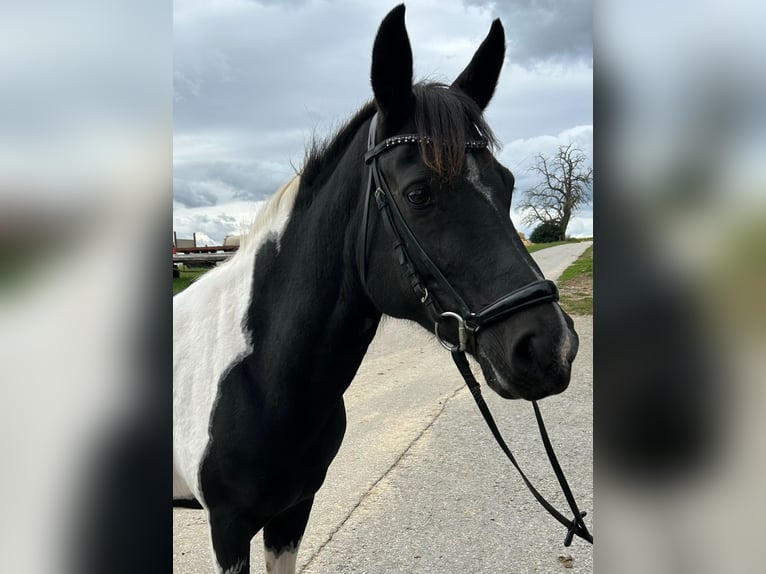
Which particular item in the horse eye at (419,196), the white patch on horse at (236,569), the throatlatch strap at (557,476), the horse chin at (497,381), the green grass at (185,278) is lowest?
the white patch on horse at (236,569)

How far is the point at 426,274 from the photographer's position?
1.47m

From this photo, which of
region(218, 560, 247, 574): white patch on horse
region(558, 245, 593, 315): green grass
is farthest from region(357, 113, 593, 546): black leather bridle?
region(558, 245, 593, 315): green grass

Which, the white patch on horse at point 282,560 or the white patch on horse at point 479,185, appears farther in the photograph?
the white patch on horse at point 282,560

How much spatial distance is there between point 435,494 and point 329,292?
2.69 m

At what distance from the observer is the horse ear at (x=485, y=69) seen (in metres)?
1.76

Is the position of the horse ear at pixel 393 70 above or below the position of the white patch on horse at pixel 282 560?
above

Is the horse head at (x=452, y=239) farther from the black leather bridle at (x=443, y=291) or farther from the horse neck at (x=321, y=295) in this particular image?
the horse neck at (x=321, y=295)

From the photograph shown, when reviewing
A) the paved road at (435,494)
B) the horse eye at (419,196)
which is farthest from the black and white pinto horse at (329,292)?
the paved road at (435,494)

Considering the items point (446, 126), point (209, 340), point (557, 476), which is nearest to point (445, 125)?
point (446, 126)

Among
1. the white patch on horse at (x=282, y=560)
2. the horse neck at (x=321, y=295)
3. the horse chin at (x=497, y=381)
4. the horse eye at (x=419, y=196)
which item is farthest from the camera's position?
the white patch on horse at (x=282, y=560)

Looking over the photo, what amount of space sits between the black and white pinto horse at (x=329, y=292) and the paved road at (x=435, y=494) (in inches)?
17.4

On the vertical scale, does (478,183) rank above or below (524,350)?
above

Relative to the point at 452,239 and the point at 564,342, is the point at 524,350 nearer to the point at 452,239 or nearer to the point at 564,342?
the point at 564,342

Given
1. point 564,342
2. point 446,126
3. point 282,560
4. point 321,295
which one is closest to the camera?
point 564,342
